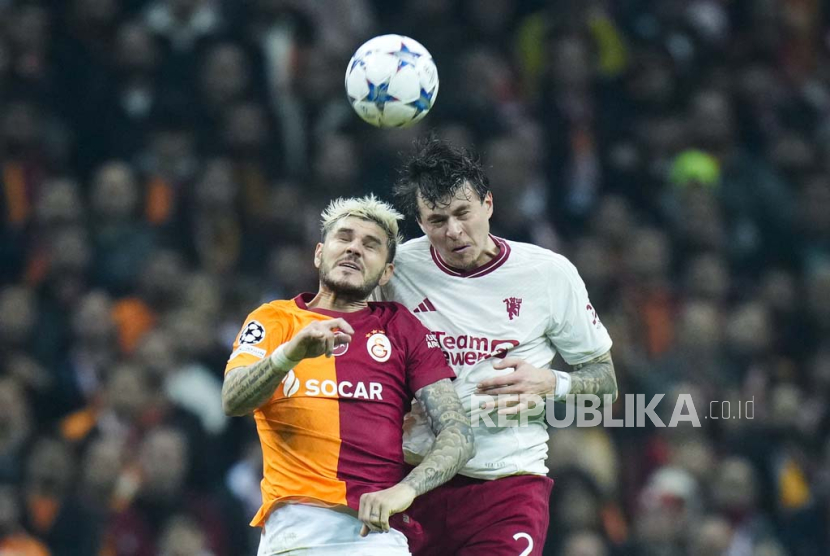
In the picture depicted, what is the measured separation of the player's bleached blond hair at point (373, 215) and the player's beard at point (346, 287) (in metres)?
0.15

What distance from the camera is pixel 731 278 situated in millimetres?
10938

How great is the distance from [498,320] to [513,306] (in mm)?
90

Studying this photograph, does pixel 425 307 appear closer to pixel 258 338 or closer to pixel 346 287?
pixel 346 287

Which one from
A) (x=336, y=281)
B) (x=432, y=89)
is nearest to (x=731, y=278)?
(x=432, y=89)

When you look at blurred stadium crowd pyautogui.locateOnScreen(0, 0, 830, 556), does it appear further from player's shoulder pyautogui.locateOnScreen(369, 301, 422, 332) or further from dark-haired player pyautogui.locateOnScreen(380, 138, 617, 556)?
player's shoulder pyautogui.locateOnScreen(369, 301, 422, 332)

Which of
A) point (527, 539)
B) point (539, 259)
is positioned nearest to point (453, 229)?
point (539, 259)

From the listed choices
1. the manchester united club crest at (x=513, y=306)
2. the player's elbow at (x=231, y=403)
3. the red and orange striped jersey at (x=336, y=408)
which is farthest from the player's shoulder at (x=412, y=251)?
the player's elbow at (x=231, y=403)

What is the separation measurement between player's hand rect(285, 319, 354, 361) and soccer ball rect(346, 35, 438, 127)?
5.11 feet

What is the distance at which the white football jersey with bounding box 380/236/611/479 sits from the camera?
19.0 feet

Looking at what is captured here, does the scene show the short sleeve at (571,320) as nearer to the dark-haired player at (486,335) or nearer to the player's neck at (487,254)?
the dark-haired player at (486,335)

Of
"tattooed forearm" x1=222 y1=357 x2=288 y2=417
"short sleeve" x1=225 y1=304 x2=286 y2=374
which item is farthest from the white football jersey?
"tattooed forearm" x1=222 y1=357 x2=288 y2=417

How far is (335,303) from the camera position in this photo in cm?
564

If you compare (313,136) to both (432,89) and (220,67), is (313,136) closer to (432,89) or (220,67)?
(220,67)

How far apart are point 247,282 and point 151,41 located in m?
2.09
